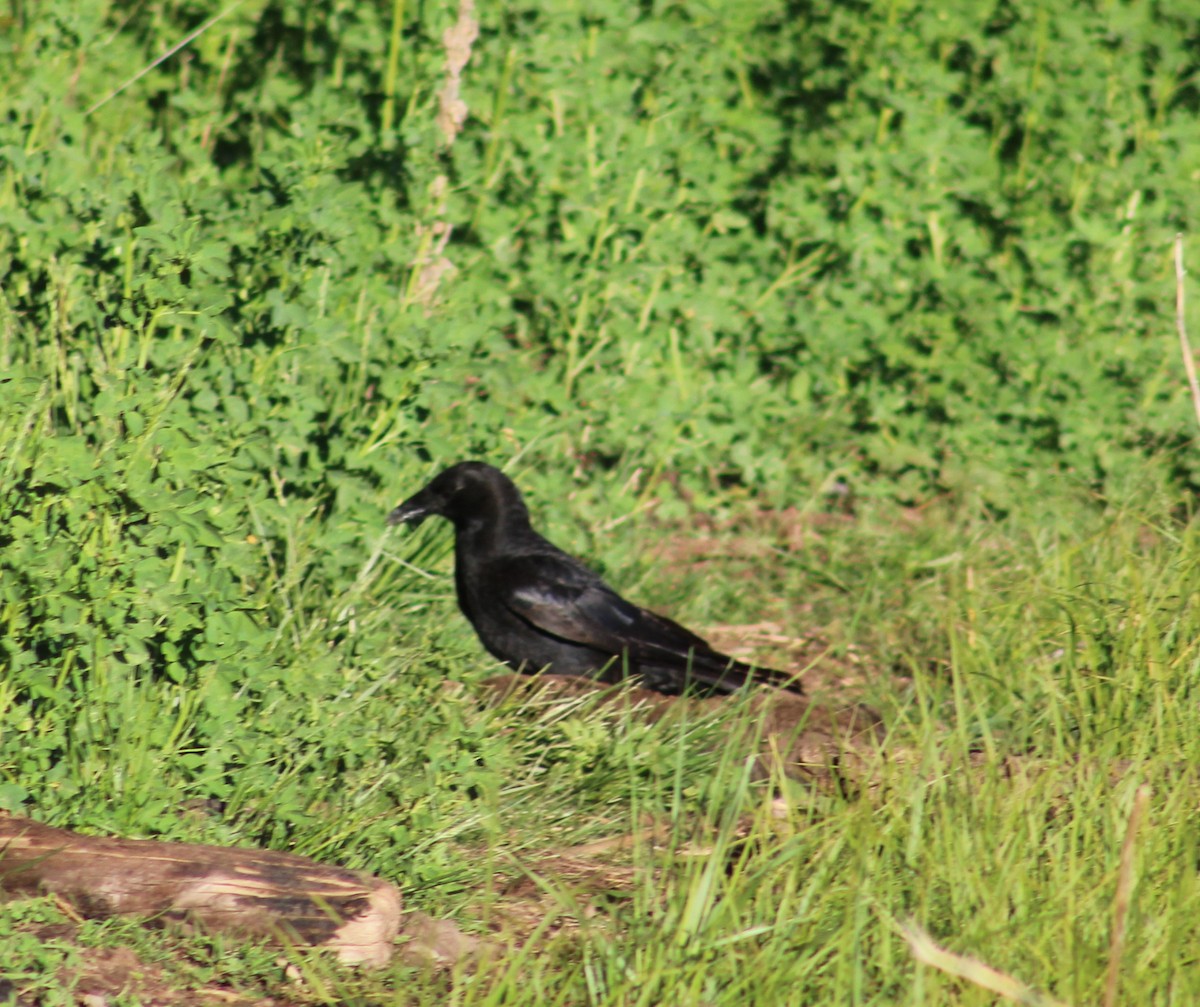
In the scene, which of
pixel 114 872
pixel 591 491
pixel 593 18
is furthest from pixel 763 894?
pixel 593 18

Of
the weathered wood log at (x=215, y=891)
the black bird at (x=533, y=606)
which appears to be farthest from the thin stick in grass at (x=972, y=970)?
the black bird at (x=533, y=606)

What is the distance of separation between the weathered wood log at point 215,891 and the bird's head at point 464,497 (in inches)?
80.4

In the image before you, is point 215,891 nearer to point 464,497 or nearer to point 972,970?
point 972,970

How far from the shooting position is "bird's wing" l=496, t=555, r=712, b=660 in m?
5.19

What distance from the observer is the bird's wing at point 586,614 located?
17.0ft

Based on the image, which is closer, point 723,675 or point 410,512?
point 723,675

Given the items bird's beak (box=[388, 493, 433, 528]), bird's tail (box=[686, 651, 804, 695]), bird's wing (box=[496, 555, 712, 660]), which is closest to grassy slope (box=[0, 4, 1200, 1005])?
bird's beak (box=[388, 493, 433, 528])

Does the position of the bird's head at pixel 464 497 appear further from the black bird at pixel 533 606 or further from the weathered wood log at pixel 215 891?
the weathered wood log at pixel 215 891

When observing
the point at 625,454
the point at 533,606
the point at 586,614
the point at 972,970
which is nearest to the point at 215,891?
the point at 972,970

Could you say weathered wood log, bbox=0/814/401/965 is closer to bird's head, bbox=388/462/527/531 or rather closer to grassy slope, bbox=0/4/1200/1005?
grassy slope, bbox=0/4/1200/1005

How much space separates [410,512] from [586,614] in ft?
2.18

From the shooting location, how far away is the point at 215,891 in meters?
3.29

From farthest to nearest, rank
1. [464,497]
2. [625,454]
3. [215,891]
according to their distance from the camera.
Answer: [625,454]
[464,497]
[215,891]

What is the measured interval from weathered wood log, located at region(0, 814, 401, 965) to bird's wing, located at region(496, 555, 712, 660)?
1918 mm
